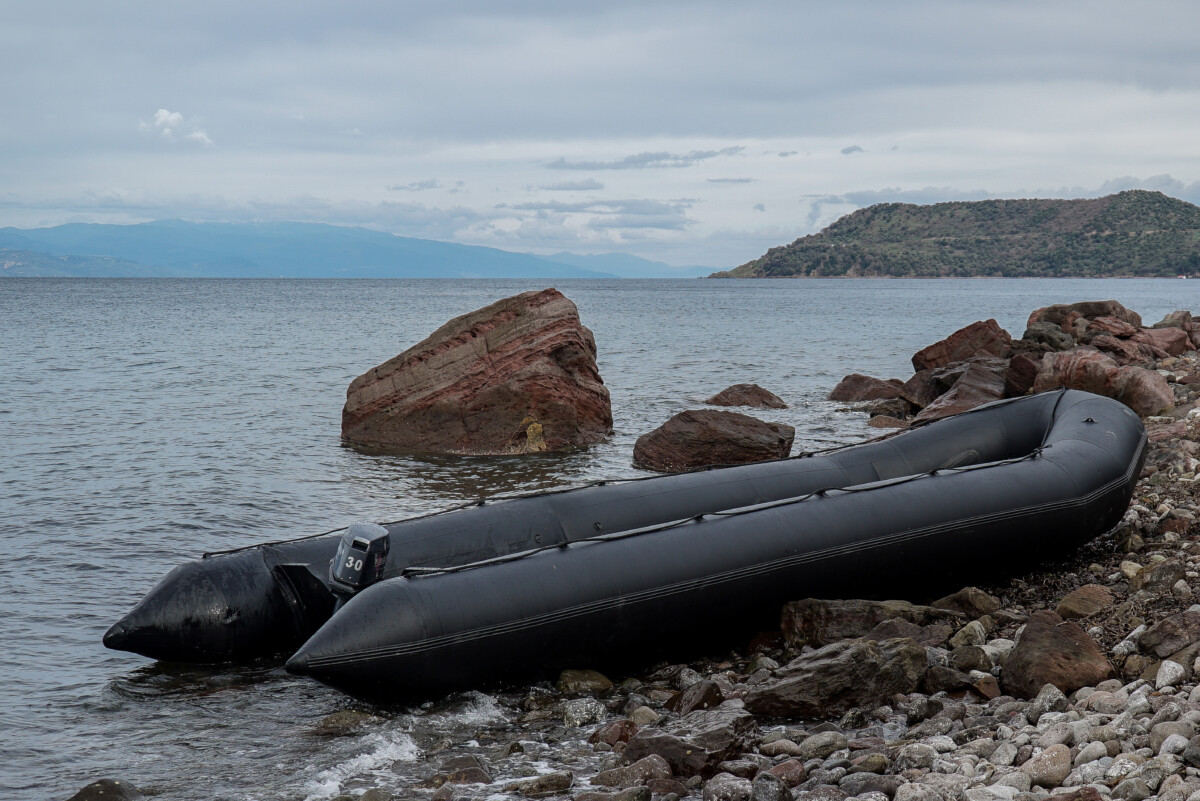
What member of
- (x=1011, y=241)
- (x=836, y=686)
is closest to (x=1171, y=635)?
(x=836, y=686)

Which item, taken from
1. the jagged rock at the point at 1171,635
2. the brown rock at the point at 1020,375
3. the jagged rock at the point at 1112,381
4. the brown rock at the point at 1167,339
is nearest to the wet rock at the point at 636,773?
the jagged rock at the point at 1171,635

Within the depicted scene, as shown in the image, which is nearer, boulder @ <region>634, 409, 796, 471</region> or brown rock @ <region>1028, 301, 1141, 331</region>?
boulder @ <region>634, 409, 796, 471</region>

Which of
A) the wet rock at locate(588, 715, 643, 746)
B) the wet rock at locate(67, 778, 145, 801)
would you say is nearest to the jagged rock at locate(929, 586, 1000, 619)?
the wet rock at locate(588, 715, 643, 746)

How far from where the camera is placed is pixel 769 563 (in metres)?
6.66

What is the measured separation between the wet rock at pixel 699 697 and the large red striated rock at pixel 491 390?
8.50m

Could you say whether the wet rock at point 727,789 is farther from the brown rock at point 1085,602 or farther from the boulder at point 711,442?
the boulder at point 711,442

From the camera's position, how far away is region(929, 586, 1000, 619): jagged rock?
271 inches

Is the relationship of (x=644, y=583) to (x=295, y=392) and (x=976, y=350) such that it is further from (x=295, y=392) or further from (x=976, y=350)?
(x=295, y=392)

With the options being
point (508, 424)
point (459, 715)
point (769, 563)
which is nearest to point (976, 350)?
point (508, 424)

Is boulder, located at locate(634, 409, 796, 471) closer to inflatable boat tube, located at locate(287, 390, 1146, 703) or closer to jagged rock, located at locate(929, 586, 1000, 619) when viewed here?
inflatable boat tube, located at locate(287, 390, 1146, 703)

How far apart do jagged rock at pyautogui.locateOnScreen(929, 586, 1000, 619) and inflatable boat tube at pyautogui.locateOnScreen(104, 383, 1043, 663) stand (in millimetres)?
1617

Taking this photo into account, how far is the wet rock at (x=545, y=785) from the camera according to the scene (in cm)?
486

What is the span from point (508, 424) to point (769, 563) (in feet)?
26.2

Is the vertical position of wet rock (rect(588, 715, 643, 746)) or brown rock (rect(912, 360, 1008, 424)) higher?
brown rock (rect(912, 360, 1008, 424))
